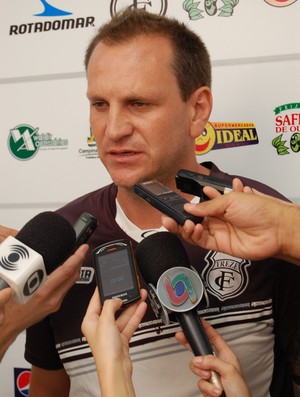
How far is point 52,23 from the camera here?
1.55m

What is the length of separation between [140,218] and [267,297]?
377 millimetres

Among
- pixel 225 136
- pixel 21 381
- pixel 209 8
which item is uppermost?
pixel 209 8

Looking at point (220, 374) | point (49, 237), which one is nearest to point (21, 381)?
point (49, 237)

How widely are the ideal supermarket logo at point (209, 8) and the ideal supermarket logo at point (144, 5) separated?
0.07 meters

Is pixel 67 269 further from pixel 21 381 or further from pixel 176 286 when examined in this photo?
pixel 21 381

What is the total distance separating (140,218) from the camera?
3.72 feet

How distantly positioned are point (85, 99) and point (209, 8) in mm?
519

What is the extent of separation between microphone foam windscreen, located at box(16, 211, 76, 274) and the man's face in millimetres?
245

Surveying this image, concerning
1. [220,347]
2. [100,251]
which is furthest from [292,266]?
[100,251]

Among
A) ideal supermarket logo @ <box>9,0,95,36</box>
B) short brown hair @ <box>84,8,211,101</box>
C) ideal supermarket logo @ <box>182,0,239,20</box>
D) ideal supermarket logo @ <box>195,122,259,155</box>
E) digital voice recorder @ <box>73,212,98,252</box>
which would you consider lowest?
digital voice recorder @ <box>73,212,98,252</box>

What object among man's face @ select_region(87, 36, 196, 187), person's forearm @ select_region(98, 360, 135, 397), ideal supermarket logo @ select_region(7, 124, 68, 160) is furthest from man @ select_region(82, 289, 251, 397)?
ideal supermarket logo @ select_region(7, 124, 68, 160)

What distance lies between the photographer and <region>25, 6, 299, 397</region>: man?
102 cm

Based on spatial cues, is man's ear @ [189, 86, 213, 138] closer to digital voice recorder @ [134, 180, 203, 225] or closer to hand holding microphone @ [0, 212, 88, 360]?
digital voice recorder @ [134, 180, 203, 225]

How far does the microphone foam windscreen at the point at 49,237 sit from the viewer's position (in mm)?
770
